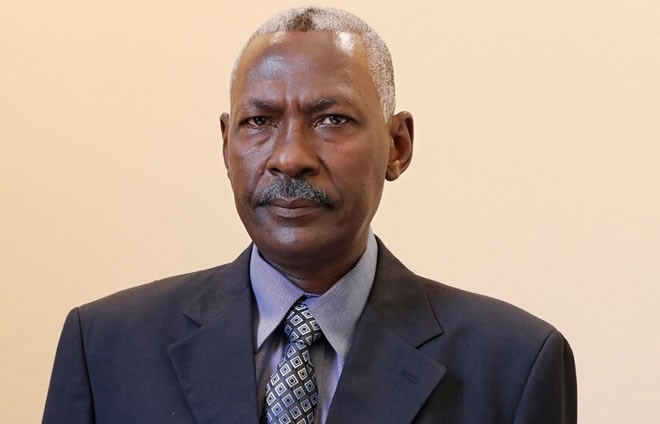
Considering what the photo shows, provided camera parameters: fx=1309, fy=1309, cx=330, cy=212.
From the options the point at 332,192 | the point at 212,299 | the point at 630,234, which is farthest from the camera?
the point at 630,234

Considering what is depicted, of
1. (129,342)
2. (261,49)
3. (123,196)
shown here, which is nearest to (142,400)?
(129,342)

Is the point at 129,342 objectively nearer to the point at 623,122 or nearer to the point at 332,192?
the point at 332,192

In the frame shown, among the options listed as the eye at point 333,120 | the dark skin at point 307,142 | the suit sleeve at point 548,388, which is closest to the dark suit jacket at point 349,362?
the suit sleeve at point 548,388

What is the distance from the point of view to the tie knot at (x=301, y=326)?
60.9 inches

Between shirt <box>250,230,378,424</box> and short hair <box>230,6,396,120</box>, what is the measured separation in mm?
224

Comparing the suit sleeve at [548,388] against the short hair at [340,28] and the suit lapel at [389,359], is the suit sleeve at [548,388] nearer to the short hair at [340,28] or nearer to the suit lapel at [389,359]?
the suit lapel at [389,359]

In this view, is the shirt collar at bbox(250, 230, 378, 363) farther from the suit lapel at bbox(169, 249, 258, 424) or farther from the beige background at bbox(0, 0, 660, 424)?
the beige background at bbox(0, 0, 660, 424)

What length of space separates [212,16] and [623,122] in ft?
2.65

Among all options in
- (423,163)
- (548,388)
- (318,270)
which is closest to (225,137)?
(318,270)

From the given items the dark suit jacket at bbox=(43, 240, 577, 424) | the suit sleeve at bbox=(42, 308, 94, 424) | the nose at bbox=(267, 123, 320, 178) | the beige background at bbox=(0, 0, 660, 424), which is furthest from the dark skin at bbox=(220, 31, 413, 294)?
the beige background at bbox=(0, 0, 660, 424)

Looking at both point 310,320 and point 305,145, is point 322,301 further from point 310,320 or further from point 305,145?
point 305,145

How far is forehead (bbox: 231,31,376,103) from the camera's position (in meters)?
1.53

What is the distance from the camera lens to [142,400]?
1564 millimetres

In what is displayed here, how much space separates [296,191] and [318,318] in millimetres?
169
